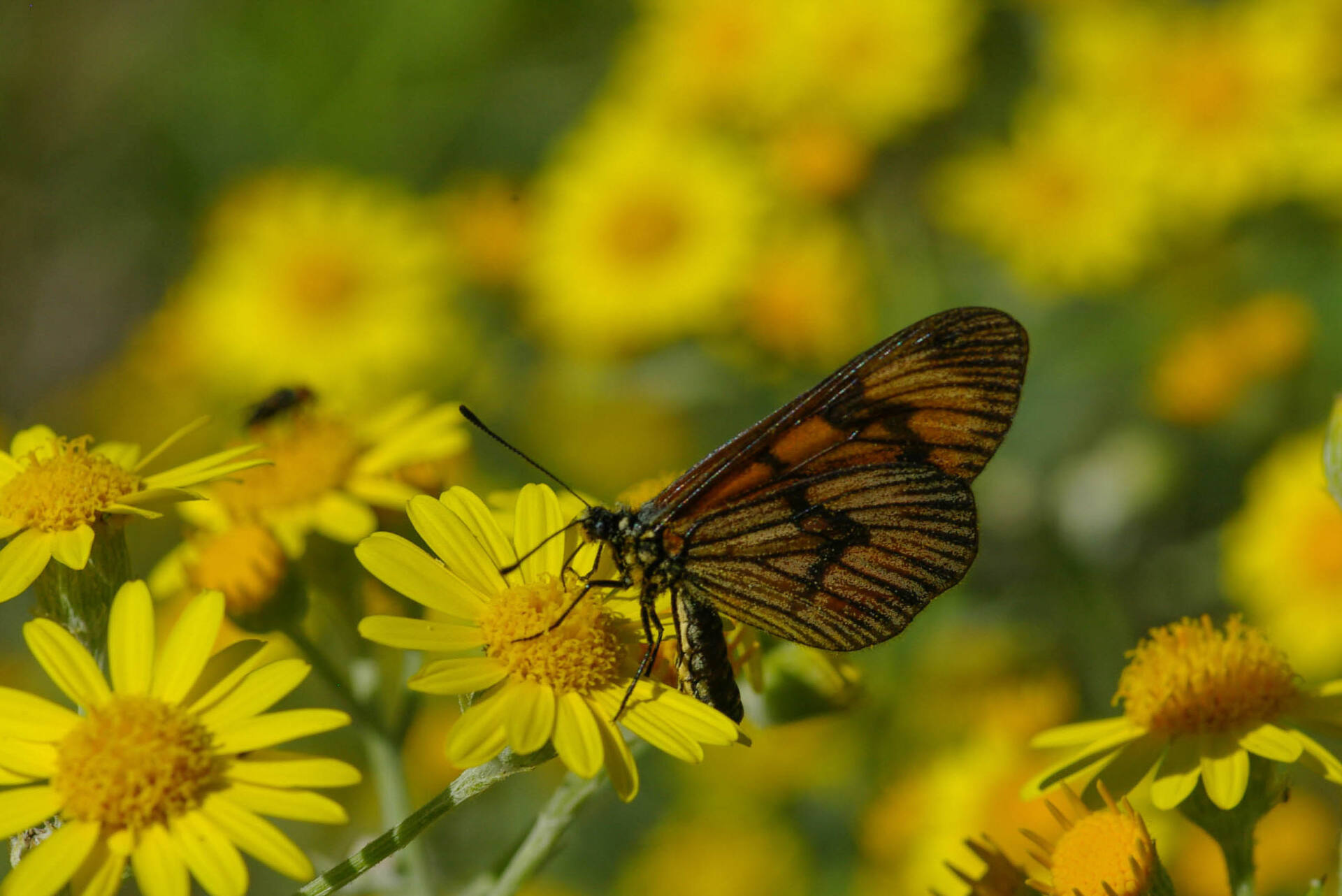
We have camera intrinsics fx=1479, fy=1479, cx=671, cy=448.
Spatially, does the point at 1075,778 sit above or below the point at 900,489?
below

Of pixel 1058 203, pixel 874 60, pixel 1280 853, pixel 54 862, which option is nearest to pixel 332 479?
pixel 54 862

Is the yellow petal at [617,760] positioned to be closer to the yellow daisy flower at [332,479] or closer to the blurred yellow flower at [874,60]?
the yellow daisy flower at [332,479]

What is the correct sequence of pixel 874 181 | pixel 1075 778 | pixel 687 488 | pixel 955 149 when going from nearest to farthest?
1. pixel 1075 778
2. pixel 687 488
3. pixel 874 181
4. pixel 955 149

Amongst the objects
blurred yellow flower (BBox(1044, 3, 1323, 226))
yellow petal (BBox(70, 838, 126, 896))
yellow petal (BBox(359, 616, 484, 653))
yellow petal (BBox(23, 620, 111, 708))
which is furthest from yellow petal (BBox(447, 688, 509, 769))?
blurred yellow flower (BBox(1044, 3, 1323, 226))

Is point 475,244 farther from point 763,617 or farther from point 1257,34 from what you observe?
point 763,617

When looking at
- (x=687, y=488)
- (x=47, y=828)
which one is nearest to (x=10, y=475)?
(x=47, y=828)

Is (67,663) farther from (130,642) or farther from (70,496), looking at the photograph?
(70,496)
